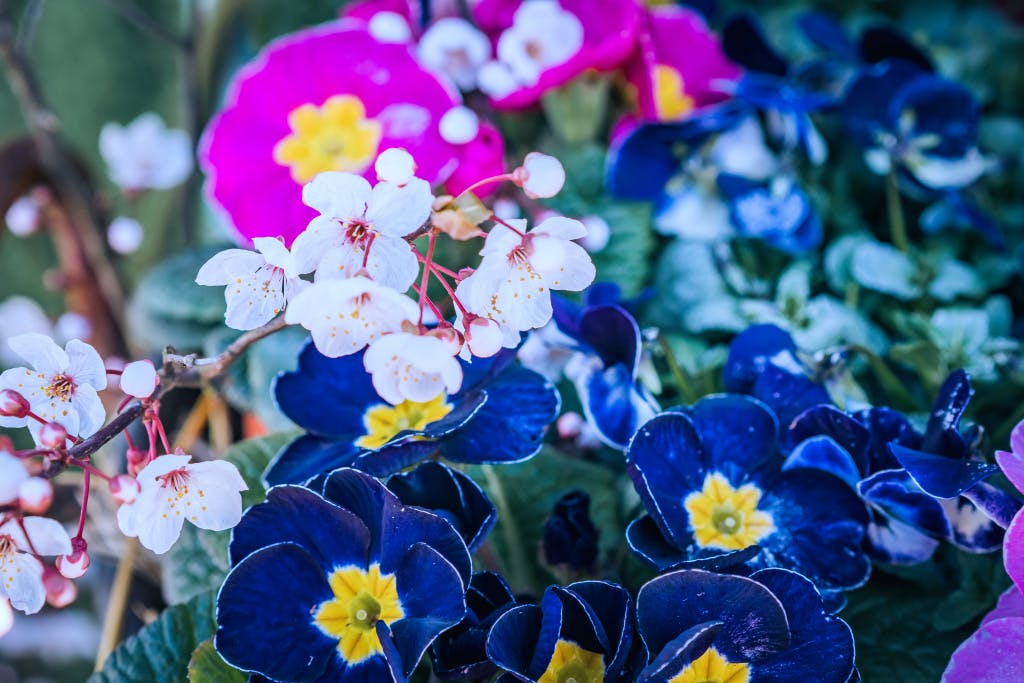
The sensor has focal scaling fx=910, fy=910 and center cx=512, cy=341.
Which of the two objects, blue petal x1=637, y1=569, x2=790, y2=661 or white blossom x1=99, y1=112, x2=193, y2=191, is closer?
blue petal x1=637, y1=569, x2=790, y2=661

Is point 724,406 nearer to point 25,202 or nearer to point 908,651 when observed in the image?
point 908,651

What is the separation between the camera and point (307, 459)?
444 mm

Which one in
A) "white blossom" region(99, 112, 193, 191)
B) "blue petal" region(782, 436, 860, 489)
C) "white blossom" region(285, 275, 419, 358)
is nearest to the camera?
"white blossom" region(285, 275, 419, 358)

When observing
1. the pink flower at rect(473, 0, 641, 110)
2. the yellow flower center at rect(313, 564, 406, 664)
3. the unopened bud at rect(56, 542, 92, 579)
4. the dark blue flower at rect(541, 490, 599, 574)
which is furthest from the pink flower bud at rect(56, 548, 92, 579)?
the pink flower at rect(473, 0, 641, 110)

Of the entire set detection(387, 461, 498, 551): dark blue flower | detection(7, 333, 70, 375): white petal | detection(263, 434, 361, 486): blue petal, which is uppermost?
detection(7, 333, 70, 375): white petal

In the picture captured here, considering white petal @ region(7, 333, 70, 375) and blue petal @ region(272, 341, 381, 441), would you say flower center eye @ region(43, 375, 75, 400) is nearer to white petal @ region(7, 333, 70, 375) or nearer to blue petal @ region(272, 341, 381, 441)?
white petal @ region(7, 333, 70, 375)

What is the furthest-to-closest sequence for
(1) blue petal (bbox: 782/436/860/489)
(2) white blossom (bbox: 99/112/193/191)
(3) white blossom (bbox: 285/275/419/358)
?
1. (2) white blossom (bbox: 99/112/193/191)
2. (1) blue petal (bbox: 782/436/860/489)
3. (3) white blossom (bbox: 285/275/419/358)

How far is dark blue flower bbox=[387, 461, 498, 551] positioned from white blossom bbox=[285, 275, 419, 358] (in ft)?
0.28

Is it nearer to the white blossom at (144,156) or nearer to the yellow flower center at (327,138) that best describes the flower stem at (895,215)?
the yellow flower center at (327,138)

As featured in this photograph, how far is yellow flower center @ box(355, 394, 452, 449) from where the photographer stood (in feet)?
1.53

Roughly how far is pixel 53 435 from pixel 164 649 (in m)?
0.17

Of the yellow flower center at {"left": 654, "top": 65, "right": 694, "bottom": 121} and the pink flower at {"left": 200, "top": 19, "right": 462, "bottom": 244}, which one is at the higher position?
the pink flower at {"left": 200, "top": 19, "right": 462, "bottom": 244}

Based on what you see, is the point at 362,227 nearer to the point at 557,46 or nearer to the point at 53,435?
the point at 53,435

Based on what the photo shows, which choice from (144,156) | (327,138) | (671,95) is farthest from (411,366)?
(144,156)
